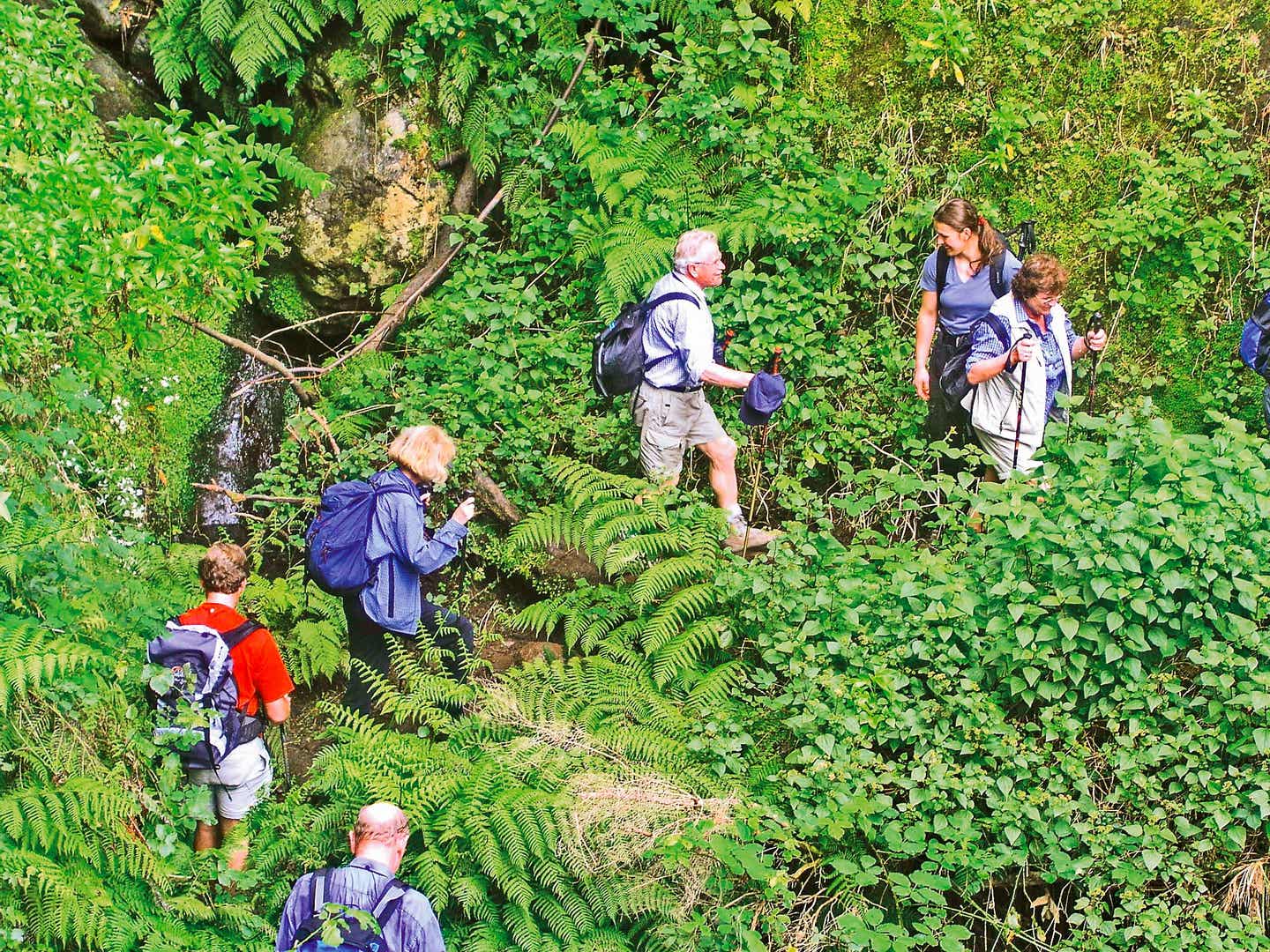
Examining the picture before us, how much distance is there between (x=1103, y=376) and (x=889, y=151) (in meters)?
2.29

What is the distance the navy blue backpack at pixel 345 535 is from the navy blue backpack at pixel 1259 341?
5.02 meters

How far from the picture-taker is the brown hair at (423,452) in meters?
5.83

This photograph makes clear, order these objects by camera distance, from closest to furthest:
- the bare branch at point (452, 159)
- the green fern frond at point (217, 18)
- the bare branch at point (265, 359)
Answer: the bare branch at point (265, 359)
the green fern frond at point (217, 18)
the bare branch at point (452, 159)

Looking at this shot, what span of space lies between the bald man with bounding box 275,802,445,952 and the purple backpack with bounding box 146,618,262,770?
1.17 metres

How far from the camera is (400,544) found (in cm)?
587

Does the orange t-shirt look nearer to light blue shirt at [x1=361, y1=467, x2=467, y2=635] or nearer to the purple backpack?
the purple backpack

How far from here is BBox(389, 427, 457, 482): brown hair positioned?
19.1 feet

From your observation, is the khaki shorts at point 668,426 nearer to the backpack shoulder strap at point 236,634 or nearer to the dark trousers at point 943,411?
the dark trousers at point 943,411

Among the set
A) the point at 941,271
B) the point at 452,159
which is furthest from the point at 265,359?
the point at 941,271

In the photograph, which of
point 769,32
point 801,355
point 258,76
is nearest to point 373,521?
point 801,355

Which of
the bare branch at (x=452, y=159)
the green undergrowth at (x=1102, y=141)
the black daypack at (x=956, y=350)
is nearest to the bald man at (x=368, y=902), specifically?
the black daypack at (x=956, y=350)

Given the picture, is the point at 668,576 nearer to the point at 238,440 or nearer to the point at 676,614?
the point at 676,614

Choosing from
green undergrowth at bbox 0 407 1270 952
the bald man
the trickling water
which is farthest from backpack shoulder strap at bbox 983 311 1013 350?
the trickling water

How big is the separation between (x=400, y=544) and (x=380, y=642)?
2.33 ft
